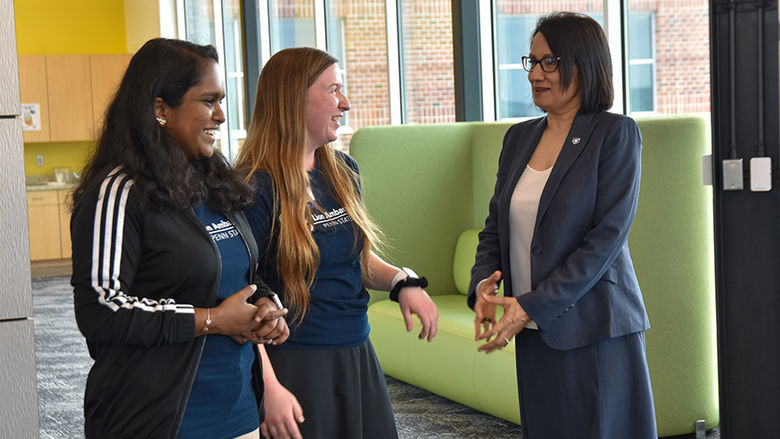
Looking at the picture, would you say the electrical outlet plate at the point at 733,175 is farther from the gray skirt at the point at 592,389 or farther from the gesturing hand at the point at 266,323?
the gesturing hand at the point at 266,323

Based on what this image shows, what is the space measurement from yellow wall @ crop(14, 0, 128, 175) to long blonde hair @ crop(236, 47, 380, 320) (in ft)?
31.4

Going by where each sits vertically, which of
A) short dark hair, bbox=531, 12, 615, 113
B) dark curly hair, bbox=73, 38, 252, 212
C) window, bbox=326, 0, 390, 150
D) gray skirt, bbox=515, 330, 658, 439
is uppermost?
window, bbox=326, 0, 390, 150

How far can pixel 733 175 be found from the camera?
9.39 ft

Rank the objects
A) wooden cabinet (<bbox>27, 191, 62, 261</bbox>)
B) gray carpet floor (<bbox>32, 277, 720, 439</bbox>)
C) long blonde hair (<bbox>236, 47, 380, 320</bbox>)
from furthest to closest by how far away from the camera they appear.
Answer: wooden cabinet (<bbox>27, 191, 62, 261</bbox>), gray carpet floor (<bbox>32, 277, 720, 439</bbox>), long blonde hair (<bbox>236, 47, 380, 320</bbox>)

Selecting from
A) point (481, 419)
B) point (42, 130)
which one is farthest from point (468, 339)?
point (42, 130)

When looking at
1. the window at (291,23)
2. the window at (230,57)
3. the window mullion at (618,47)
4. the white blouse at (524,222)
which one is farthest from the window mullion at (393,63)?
the white blouse at (524,222)

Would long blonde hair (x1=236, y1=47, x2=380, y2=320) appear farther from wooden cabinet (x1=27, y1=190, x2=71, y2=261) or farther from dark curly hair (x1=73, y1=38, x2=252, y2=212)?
wooden cabinet (x1=27, y1=190, x2=71, y2=261)

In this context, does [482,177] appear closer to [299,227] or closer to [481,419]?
[481,419]

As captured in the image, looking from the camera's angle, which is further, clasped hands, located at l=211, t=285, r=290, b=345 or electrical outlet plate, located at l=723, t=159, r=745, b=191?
electrical outlet plate, located at l=723, t=159, r=745, b=191

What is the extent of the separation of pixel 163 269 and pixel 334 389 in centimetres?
61

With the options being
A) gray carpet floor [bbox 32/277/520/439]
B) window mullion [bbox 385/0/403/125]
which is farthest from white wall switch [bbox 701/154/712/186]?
window mullion [bbox 385/0/403/125]

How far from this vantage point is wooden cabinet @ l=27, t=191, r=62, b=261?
10.4m

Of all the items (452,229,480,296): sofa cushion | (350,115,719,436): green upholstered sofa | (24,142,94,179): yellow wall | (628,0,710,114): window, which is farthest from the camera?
(24,142,94,179): yellow wall

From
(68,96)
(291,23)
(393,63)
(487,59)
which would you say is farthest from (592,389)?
(68,96)
